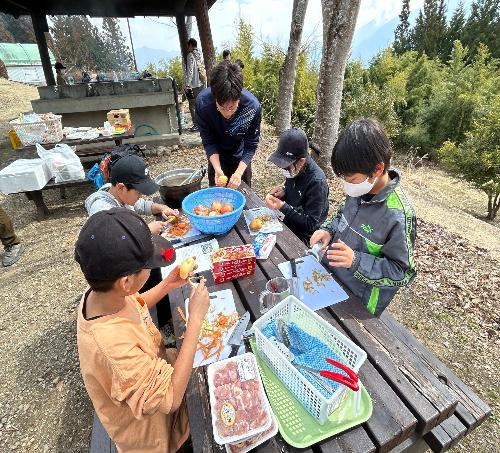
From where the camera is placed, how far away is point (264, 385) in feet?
4.36

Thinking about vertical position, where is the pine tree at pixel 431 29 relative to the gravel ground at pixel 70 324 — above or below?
above

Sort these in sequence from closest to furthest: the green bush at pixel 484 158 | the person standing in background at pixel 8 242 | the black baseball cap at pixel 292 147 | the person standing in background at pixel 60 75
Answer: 1. the black baseball cap at pixel 292 147
2. the person standing in background at pixel 8 242
3. the person standing in background at pixel 60 75
4. the green bush at pixel 484 158

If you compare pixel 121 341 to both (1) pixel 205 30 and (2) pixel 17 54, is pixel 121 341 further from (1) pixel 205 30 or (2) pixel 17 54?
(2) pixel 17 54

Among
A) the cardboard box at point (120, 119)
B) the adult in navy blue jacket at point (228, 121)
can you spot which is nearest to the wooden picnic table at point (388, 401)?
the adult in navy blue jacket at point (228, 121)

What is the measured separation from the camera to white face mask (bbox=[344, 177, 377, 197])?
5.70 feet

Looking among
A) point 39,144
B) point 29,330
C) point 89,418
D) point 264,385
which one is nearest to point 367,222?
point 264,385

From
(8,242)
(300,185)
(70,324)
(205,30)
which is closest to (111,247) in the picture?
(300,185)

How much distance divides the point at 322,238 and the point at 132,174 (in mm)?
1441

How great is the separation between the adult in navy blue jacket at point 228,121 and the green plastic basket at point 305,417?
2057mm

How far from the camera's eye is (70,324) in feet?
10.3

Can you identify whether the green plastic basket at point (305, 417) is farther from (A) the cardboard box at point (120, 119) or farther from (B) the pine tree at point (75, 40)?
(B) the pine tree at point (75, 40)

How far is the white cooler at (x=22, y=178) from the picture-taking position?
4.54 meters

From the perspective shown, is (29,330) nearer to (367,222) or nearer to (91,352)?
(91,352)

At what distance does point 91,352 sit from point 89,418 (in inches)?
64.0
